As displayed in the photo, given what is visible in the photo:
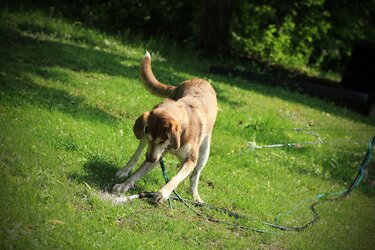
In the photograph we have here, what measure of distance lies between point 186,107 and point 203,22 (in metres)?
11.1

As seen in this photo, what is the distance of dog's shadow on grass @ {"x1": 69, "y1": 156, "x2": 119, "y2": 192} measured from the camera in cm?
670

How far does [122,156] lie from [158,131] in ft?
5.67

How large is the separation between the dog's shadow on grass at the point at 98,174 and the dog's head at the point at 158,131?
2.48 feet

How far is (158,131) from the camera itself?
250 inches

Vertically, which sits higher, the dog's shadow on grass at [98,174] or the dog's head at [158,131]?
the dog's head at [158,131]

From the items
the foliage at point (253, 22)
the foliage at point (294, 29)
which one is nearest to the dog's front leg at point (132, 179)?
the foliage at point (253, 22)

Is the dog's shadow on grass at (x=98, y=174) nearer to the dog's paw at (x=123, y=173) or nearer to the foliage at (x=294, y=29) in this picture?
the dog's paw at (x=123, y=173)

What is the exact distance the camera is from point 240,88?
1494 centimetres

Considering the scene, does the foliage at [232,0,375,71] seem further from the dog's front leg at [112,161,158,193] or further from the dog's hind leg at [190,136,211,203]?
the dog's front leg at [112,161,158,193]

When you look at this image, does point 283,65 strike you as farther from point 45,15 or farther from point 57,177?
point 57,177

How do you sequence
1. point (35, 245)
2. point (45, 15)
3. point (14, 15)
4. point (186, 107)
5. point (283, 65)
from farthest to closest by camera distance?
point (283, 65) < point (45, 15) < point (14, 15) < point (186, 107) < point (35, 245)

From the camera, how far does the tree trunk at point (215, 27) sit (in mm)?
17719

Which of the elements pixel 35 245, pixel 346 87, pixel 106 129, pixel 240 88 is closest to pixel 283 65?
pixel 346 87

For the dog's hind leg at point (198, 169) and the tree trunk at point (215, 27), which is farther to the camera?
the tree trunk at point (215, 27)
